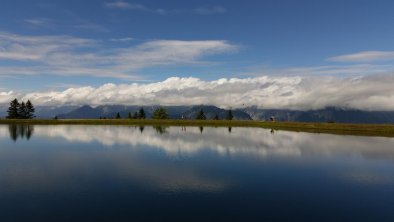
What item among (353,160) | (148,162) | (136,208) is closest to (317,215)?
(136,208)

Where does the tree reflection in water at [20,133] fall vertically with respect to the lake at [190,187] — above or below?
above

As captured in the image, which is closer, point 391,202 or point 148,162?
point 391,202

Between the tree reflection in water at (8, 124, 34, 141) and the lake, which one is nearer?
the lake

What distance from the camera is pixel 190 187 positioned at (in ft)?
139

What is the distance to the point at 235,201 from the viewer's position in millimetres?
37156

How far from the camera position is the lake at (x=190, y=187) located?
3294 cm

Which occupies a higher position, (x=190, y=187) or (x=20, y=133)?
(x=20, y=133)

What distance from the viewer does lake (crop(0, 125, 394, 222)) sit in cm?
3294

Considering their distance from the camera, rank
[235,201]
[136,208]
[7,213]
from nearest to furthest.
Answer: [7,213] < [136,208] < [235,201]

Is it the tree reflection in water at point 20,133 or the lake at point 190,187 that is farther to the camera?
the tree reflection in water at point 20,133

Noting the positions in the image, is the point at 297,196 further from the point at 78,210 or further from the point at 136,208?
the point at 78,210

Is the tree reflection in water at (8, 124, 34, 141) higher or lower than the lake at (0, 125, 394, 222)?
higher

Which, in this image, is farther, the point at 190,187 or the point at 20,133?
the point at 20,133

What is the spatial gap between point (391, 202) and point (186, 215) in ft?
77.4
